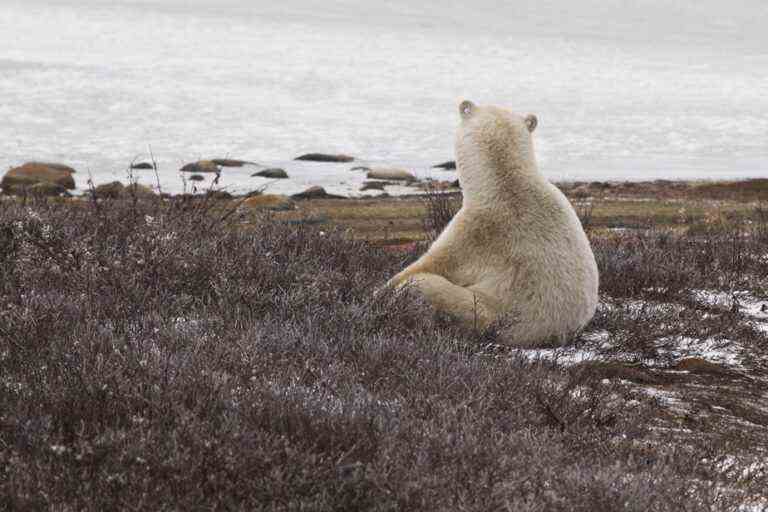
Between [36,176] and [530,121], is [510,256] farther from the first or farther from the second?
[36,176]

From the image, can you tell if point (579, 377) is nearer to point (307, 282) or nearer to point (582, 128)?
point (307, 282)

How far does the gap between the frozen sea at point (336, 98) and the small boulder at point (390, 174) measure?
35.5 inches

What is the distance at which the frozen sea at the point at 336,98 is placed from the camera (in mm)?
31719

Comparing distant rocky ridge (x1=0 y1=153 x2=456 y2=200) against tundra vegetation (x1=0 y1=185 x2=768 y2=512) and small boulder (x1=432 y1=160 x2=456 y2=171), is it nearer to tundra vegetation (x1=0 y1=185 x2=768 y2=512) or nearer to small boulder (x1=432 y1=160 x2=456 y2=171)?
small boulder (x1=432 y1=160 x2=456 y2=171)

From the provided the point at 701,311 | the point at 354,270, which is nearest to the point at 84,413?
the point at 354,270

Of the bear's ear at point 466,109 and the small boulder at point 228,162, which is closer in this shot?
the bear's ear at point 466,109

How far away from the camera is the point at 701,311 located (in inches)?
253

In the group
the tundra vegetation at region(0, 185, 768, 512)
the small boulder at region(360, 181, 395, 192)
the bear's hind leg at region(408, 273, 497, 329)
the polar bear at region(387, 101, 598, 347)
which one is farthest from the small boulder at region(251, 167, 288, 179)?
the bear's hind leg at region(408, 273, 497, 329)

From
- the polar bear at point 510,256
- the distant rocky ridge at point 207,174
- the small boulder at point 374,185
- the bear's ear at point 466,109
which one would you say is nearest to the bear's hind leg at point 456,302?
the polar bear at point 510,256

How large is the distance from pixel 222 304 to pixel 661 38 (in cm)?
13371

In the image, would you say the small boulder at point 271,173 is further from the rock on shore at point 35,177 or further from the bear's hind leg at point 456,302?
the bear's hind leg at point 456,302

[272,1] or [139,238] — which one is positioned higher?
[272,1]

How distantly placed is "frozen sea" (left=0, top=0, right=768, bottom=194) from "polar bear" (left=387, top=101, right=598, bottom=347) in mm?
585

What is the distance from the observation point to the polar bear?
5121 millimetres
